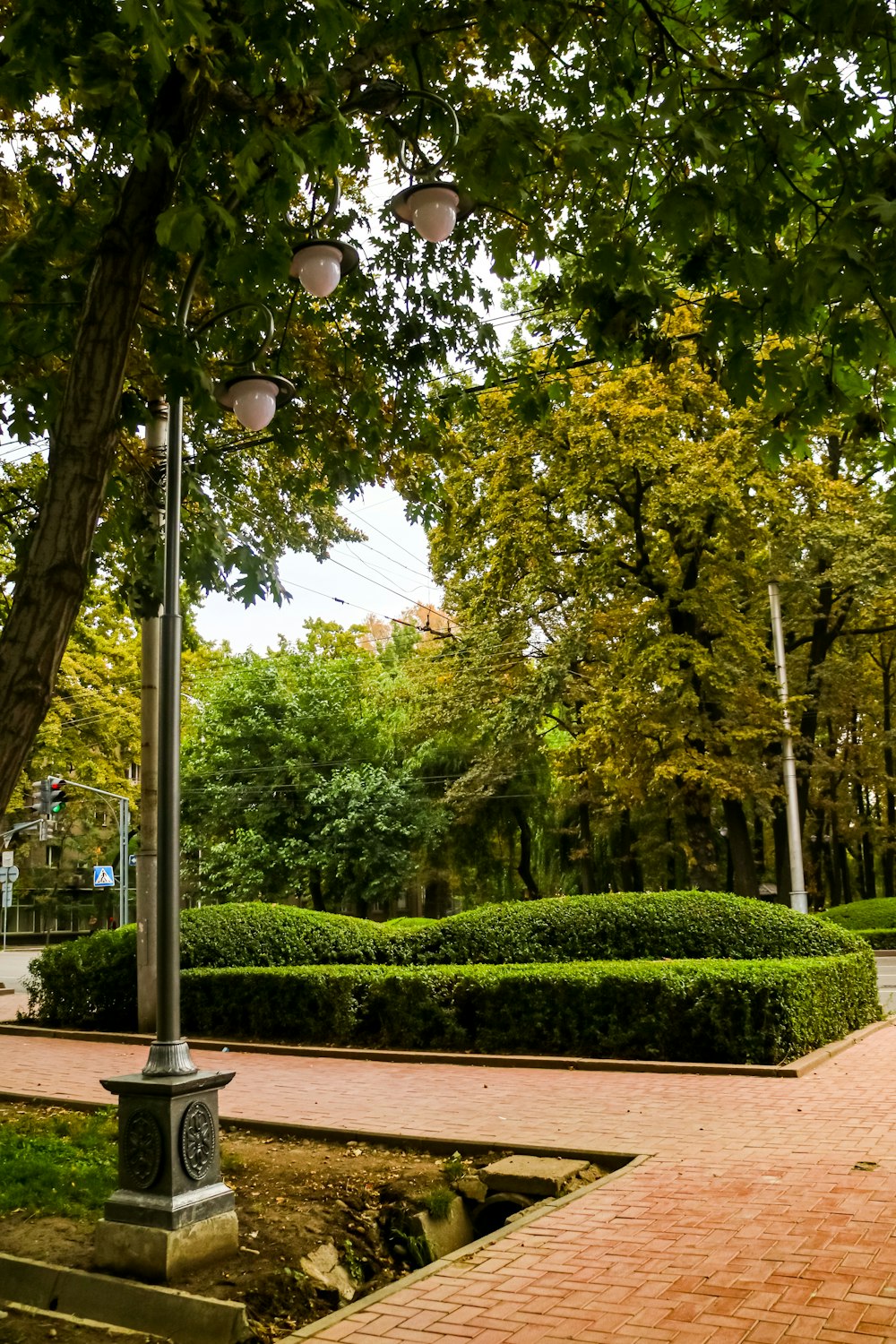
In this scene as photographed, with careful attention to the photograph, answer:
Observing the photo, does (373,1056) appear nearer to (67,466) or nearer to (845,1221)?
(845,1221)

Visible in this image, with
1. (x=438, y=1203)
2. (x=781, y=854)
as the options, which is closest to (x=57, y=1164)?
(x=438, y=1203)

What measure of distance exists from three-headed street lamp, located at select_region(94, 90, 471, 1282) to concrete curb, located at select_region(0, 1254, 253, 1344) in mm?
154

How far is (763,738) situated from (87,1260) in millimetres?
21315

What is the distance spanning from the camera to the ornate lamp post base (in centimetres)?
512

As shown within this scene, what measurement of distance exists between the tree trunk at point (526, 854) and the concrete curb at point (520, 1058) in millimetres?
23949

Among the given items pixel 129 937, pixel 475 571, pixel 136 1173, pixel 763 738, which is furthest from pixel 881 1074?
pixel 475 571

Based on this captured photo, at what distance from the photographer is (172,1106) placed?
5270 millimetres

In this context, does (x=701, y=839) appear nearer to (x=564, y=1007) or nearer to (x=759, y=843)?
(x=564, y=1007)

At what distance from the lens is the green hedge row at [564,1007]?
10.7 metres

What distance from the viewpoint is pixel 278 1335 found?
183 inches

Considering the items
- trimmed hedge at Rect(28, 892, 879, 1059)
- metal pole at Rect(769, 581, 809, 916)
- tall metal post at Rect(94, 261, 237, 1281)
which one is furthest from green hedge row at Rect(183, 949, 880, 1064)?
metal pole at Rect(769, 581, 809, 916)

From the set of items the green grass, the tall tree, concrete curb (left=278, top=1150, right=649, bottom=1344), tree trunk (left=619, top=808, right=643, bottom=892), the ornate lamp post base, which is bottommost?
concrete curb (left=278, top=1150, right=649, bottom=1344)

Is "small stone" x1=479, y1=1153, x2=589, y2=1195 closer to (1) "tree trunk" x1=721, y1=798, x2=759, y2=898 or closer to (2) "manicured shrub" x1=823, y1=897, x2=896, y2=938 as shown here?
(1) "tree trunk" x1=721, y1=798, x2=759, y2=898

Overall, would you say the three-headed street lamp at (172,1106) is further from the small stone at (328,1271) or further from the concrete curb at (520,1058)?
the concrete curb at (520,1058)
